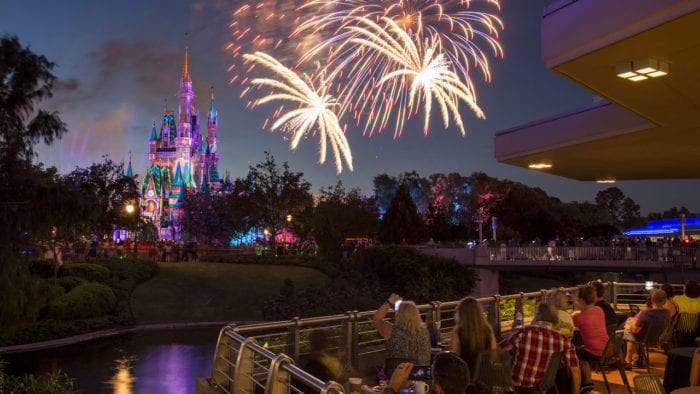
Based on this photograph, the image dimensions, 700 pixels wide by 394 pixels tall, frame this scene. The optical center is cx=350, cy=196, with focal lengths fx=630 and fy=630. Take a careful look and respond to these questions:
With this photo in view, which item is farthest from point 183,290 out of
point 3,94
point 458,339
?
point 458,339

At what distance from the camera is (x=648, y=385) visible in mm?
4582

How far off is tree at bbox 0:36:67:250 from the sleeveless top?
1253 cm

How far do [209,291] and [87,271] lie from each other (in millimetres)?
6435

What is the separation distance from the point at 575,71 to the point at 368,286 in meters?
30.3

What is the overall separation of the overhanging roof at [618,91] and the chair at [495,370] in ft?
11.3

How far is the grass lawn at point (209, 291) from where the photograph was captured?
1232 inches

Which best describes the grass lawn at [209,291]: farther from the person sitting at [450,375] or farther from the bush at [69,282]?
the person sitting at [450,375]

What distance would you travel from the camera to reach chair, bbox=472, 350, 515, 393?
20.6 ft

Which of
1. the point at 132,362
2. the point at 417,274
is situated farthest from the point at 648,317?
the point at 417,274

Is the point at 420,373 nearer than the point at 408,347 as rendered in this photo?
Yes

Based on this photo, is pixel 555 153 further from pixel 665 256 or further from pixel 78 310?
pixel 665 256

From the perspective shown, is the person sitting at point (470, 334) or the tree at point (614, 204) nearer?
the person sitting at point (470, 334)

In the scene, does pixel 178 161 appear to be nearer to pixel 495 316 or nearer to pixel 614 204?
pixel 614 204

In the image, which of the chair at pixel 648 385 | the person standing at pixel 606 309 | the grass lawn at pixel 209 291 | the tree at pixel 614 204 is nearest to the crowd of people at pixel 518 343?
the person standing at pixel 606 309
